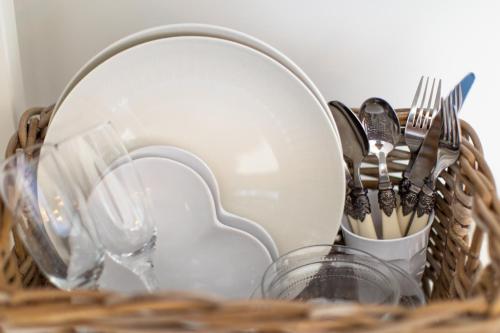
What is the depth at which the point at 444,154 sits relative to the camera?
0.64 meters

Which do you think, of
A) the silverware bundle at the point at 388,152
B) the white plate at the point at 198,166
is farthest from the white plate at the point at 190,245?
the silverware bundle at the point at 388,152

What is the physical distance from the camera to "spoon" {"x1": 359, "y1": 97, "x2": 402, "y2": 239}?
68 centimetres

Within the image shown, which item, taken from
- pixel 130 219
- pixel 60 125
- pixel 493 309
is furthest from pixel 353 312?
pixel 60 125

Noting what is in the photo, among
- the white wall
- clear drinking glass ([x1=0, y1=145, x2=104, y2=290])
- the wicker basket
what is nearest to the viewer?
the wicker basket

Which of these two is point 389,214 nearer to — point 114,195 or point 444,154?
point 444,154

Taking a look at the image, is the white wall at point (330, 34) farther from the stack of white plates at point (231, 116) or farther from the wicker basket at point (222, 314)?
the wicker basket at point (222, 314)

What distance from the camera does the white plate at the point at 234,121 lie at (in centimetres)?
63

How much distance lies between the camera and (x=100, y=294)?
420 millimetres

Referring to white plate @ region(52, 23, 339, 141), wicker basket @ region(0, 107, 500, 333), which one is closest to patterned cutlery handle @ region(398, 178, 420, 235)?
white plate @ region(52, 23, 339, 141)

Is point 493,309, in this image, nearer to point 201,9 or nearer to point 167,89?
point 167,89

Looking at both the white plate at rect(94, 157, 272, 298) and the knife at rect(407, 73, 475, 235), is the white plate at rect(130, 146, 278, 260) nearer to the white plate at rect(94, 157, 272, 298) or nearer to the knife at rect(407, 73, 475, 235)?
the white plate at rect(94, 157, 272, 298)

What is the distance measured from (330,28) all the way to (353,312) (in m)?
0.44

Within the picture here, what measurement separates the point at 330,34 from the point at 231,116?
0.20m

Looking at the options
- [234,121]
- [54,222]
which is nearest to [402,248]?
[234,121]
